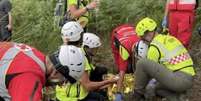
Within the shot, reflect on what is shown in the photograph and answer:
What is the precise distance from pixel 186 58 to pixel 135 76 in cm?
66

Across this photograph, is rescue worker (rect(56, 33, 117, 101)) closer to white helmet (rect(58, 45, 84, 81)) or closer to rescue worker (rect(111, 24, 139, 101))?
rescue worker (rect(111, 24, 139, 101))

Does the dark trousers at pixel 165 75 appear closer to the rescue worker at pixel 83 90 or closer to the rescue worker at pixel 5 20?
the rescue worker at pixel 83 90

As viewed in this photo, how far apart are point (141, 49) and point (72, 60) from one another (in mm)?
2483

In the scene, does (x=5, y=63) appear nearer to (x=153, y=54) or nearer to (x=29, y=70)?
(x=29, y=70)

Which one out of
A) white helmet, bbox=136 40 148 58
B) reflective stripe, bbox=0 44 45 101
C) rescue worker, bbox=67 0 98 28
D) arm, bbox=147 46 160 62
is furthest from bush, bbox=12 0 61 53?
reflective stripe, bbox=0 44 45 101

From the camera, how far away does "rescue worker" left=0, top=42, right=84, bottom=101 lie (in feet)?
12.0

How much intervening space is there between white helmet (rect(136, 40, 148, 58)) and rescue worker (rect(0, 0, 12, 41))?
301 centimetres

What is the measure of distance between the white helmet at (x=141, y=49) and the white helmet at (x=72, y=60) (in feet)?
7.56

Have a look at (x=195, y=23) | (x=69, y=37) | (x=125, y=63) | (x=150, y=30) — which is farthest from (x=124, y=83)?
(x=195, y=23)

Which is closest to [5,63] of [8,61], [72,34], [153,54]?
[8,61]

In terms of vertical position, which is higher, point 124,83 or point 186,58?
point 186,58

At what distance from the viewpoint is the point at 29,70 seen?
3.73m

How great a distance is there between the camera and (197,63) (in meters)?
7.87

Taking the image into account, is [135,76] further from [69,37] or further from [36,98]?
[36,98]
